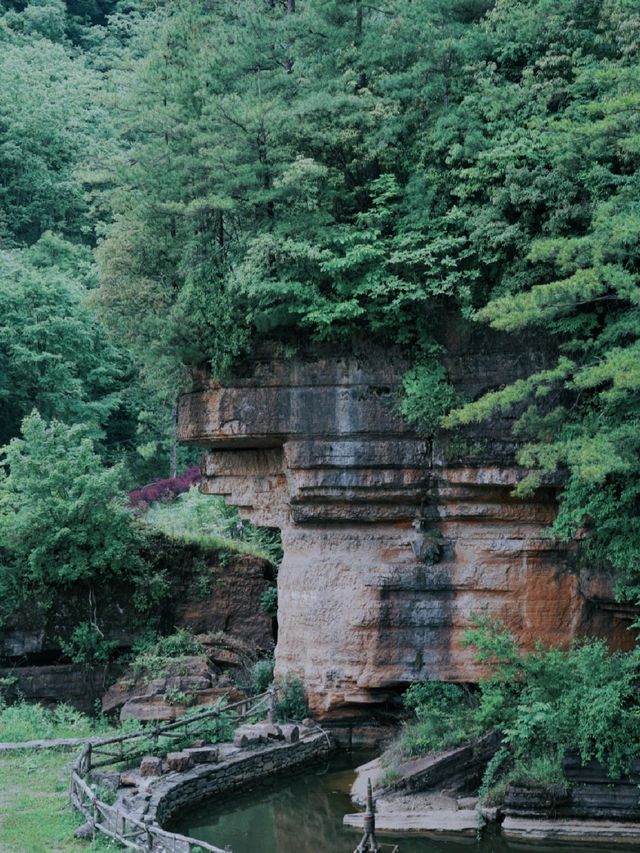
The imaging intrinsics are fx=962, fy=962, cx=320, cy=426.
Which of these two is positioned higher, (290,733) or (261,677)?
(261,677)

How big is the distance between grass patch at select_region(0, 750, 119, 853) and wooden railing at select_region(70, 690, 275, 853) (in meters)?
0.24

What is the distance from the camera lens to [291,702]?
62.4 ft

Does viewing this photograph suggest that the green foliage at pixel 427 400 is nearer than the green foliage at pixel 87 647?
Yes

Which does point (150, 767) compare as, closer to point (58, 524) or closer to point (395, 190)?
point (58, 524)

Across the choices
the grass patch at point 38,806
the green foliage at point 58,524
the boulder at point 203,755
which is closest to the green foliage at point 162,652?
the green foliage at point 58,524

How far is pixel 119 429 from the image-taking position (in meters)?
36.5

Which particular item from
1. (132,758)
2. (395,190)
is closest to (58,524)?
(132,758)

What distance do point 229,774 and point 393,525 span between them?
559 centimetres

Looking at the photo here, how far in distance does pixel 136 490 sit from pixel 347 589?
17.3m

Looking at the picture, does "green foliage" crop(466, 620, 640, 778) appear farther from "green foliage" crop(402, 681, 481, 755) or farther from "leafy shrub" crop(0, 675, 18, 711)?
"leafy shrub" crop(0, 675, 18, 711)

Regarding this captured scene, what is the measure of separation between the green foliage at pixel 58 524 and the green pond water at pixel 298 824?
7450mm

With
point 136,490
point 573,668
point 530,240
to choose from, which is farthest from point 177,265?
point 136,490

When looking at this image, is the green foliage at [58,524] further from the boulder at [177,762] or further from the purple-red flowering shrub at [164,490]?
the purple-red flowering shrub at [164,490]

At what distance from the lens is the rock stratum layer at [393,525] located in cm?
1786
